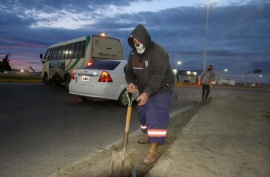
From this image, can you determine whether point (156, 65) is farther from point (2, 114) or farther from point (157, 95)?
point (2, 114)

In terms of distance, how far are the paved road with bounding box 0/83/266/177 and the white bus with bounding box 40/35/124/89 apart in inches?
294

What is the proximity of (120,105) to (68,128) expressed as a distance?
3.84m

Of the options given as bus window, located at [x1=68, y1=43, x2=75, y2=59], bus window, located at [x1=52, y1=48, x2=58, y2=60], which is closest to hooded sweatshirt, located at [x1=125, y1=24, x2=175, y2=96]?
bus window, located at [x1=68, y1=43, x2=75, y2=59]

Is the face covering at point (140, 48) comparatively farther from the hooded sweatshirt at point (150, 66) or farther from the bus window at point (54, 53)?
the bus window at point (54, 53)

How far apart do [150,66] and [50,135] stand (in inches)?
106

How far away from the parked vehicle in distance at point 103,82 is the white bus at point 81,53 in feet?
19.3

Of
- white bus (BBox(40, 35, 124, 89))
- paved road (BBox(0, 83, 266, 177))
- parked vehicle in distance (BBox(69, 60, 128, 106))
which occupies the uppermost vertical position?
white bus (BBox(40, 35, 124, 89))

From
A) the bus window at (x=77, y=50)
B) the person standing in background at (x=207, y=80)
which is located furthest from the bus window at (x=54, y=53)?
the person standing in background at (x=207, y=80)

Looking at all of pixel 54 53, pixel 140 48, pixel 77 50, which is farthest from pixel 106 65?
pixel 54 53

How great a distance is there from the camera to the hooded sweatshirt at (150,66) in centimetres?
409

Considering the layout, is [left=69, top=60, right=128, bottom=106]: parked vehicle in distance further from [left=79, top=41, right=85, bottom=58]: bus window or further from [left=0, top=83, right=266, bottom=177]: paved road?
[left=79, top=41, right=85, bottom=58]: bus window

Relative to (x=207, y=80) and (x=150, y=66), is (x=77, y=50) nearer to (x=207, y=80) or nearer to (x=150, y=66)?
(x=207, y=80)

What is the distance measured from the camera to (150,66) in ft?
13.8

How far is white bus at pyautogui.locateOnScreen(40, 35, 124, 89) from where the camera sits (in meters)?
16.8
